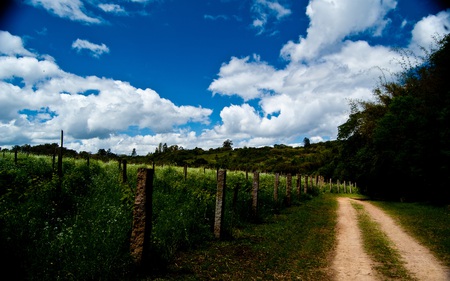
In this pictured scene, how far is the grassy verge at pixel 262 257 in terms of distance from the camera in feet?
23.1

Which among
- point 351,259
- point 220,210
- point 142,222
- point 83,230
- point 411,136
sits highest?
point 411,136

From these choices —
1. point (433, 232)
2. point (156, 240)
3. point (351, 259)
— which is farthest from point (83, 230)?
point (433, 232)

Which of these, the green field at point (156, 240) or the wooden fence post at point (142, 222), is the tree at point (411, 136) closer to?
the green field at point (156, 240)

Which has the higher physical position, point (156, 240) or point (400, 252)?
point (156, 240)

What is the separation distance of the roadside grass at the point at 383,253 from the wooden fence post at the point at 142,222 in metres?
5.99

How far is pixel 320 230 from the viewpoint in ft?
43.1

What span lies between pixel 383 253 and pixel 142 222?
789 centimetres

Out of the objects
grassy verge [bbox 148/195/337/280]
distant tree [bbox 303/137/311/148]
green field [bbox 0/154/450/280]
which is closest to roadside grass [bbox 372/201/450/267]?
green field [bbox 0/154/450/280]

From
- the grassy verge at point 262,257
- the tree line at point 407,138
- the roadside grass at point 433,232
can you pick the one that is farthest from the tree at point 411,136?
the grassy verge at point 262,257

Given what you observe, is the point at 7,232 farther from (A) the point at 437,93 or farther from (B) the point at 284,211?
(A) the point at 437,93

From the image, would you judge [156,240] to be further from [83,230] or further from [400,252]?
[400,252]

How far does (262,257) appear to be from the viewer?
851 cm

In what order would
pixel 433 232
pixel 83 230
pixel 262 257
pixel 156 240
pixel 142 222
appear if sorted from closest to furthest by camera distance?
pixel 142 222
pixel 83 230
pixel 156 240
pixel 262 257
pixel 433 232

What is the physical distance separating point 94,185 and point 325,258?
1144 centimetres
